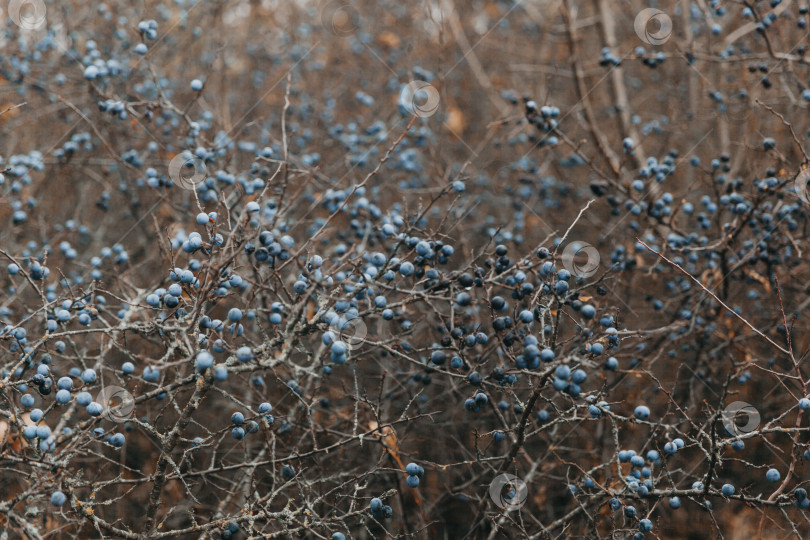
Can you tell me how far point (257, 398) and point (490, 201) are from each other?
128 inches

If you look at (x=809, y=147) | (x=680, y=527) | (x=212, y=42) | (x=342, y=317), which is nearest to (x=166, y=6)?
(x=212, y=42)

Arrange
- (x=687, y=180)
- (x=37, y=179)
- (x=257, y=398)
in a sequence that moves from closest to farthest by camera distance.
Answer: (x=257, y=398), (x=37, y=179), (x=687, y=180)

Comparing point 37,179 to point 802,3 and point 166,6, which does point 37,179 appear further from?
point 802,3

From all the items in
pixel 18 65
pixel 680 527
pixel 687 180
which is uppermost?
pixel 18 65

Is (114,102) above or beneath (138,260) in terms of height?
above

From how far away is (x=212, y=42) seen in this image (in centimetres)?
706

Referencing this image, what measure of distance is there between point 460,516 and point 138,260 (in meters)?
3.39

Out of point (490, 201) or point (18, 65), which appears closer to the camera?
point (18, 65)

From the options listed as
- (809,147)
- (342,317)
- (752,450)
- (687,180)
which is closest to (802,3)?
(809,147)

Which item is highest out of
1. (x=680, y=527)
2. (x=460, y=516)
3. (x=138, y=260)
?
(x=138, y=260)

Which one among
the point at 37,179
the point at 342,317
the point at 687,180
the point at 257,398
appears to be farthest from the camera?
the point at 687,180

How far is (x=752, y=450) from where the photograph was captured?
18.0 ft

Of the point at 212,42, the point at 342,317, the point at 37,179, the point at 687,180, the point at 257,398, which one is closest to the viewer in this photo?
the point at 342,317

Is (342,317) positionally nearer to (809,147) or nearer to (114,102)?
(114,102)
